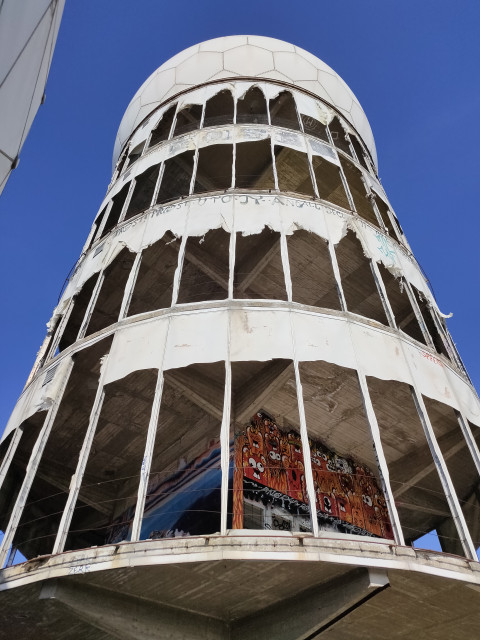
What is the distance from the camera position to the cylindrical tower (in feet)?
31.2

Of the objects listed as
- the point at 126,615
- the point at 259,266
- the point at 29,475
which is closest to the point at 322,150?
the point at 259,266

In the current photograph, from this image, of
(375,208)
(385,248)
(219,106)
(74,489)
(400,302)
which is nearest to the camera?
(74,489)

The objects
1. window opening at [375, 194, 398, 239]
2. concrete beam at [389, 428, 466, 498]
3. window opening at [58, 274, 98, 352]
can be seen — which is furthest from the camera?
A: window opening at [375, 194, 398, 239]

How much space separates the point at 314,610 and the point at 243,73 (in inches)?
753

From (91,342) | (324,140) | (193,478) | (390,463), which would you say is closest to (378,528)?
(390,463)

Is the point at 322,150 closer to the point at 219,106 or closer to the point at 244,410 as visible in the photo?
the point at 219,106

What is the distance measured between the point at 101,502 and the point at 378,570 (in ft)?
35.0

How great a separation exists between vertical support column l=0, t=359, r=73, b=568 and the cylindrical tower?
0.15 feet

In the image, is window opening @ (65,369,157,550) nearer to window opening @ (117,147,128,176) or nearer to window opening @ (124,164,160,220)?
window opening @ (124,164,160,220)

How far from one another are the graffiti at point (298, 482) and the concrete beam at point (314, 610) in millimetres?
3116

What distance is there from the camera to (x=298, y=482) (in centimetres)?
1552

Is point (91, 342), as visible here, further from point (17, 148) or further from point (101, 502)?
point (17, 148)

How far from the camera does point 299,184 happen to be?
2017cm

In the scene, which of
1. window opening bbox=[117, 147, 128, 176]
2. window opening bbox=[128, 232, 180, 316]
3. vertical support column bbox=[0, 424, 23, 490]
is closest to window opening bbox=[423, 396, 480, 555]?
window opening bbox=[128, 232, 180, 316]
